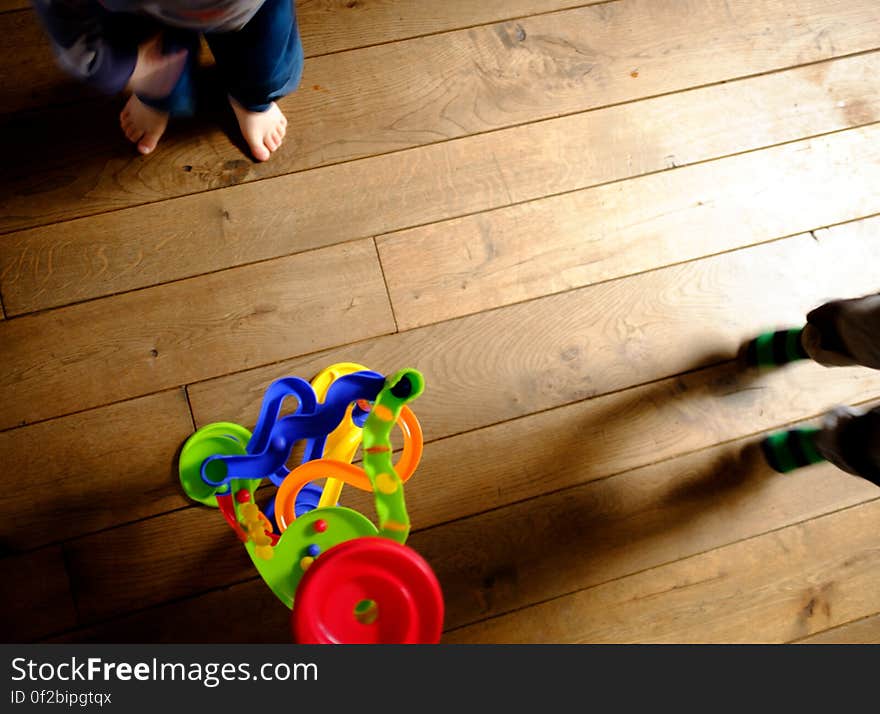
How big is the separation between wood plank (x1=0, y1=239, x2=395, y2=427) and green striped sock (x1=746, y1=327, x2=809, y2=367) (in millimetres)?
542

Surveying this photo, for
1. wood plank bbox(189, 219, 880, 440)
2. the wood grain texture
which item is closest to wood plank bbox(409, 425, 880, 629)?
the wood grain texture

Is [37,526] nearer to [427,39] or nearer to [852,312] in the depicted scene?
[427,39]

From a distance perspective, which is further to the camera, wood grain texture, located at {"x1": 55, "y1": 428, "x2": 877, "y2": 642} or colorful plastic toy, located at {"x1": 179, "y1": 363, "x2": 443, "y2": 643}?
wood grain texture, located at {"x1": 55, "y1": 428, "x2": 877, "y2": 642}

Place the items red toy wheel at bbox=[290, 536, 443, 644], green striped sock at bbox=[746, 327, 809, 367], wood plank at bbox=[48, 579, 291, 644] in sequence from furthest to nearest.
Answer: green striped sock at bbox=[746, 327, 809, 367] → wood plank at bbox=[48, 579, 291, 644] → red toy wheel at bbox=[290, 536, 443, 644]

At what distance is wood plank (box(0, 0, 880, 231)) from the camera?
1.06m

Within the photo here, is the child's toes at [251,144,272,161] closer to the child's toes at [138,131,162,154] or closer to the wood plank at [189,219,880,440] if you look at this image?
the child's toes at [138,131,162,154]

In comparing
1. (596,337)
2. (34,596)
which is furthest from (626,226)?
(34,596)

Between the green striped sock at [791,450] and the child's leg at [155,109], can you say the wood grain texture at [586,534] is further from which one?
the child's leg at [155,109]

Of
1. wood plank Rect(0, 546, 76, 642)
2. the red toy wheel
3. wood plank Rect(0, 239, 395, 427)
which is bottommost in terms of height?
wood plank Rect(0, 546, 76, 642)

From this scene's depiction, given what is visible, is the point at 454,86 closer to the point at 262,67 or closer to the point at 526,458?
the point at 262,67

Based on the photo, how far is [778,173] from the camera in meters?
1.18

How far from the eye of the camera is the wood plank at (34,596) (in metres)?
0.97

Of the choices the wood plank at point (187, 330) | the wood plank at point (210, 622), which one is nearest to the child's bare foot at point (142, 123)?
the wood plank at point (187, 330)
